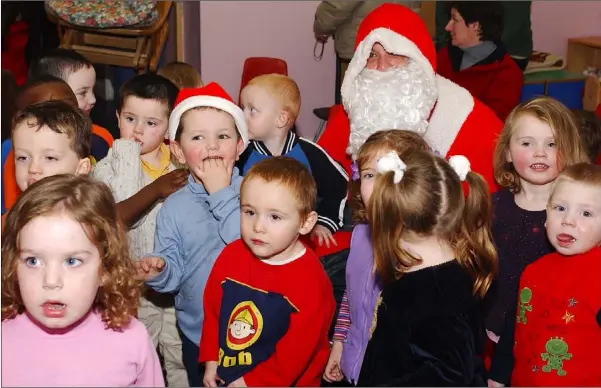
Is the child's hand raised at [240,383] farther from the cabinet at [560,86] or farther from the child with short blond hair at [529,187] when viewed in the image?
the cabinet at [560,86]

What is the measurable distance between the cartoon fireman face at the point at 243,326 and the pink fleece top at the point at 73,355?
0.37 meters

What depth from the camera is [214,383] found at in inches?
106

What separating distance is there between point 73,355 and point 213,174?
91 cm

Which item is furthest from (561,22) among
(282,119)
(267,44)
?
(282,119)

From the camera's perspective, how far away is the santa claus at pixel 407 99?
3686 millimetres

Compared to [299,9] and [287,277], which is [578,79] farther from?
[287,277]

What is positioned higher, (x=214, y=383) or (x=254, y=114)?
(x=254, y=114)

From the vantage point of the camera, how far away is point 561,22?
24.2ft

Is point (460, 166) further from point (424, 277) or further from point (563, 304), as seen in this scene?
point (563, 304)

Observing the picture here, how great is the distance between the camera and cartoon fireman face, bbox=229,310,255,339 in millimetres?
2598

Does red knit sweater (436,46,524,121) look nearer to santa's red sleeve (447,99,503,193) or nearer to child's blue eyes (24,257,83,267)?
santa's red sleeve (447,99,503,193)

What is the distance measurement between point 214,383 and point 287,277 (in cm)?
45

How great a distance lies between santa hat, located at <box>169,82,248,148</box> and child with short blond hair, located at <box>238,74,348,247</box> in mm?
378

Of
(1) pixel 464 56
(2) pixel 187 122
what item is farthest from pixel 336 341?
(1) pixel 464 56
